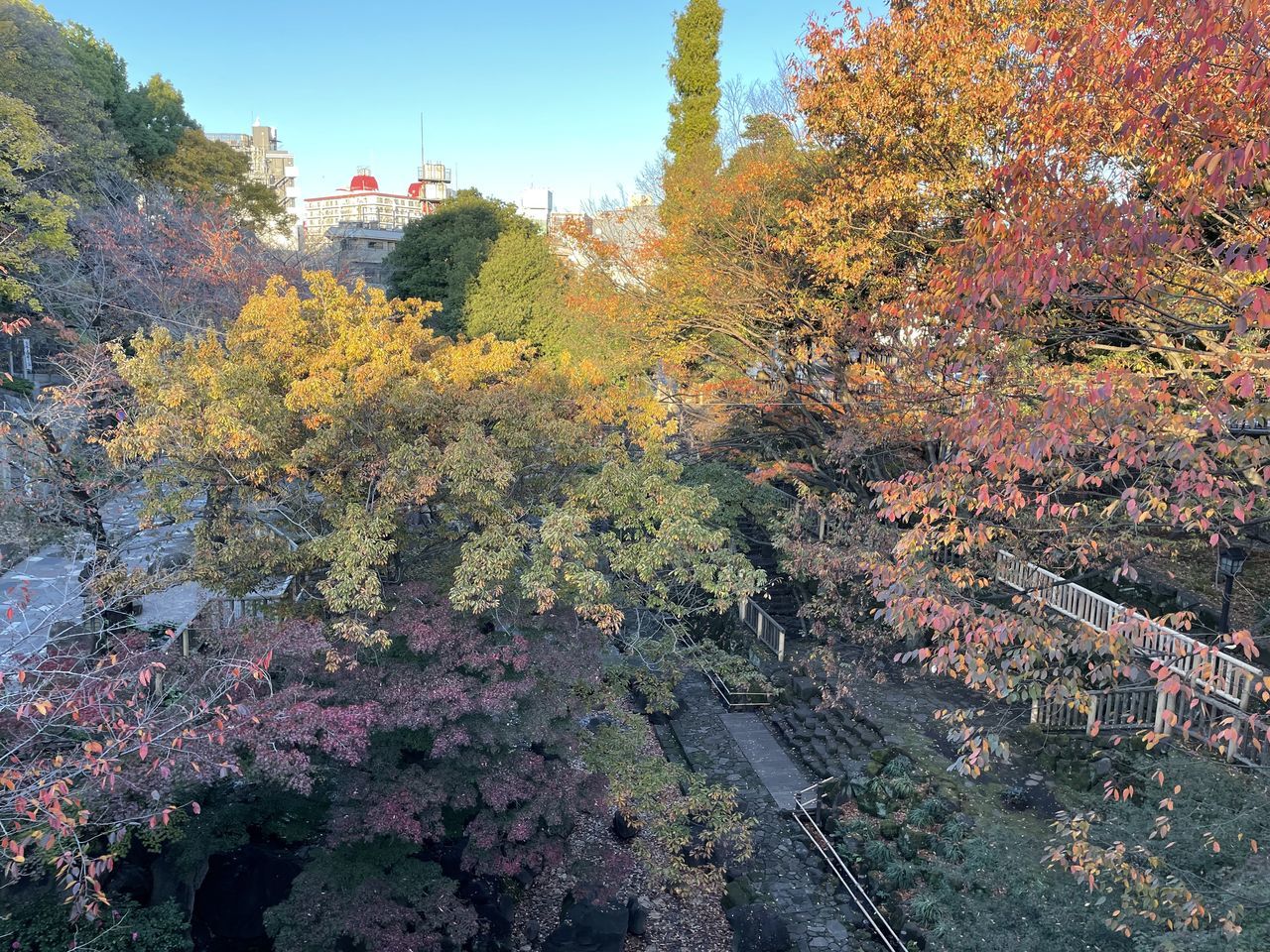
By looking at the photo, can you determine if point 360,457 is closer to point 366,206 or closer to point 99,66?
point 99,66

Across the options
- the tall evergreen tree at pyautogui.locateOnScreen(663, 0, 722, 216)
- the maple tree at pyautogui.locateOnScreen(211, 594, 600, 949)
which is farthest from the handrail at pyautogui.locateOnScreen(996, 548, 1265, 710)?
the tall evergreen tree at pyautogui.locateOnScreen(663, 0, 722, 216)

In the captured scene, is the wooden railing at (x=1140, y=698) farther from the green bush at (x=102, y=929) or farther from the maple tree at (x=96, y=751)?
the green bush at (x=102, y=929)

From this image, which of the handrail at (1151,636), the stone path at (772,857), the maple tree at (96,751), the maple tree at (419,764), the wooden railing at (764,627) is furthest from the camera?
the wooden railing at (764,627)

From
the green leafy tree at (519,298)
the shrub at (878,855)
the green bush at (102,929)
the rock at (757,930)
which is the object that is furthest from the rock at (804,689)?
the green leafy tree at (519,298)

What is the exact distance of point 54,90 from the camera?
2214 cm

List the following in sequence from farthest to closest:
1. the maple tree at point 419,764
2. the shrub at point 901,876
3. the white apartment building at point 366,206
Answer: the white apartment building at point 366,206, the shrub at point 901,876, the maple tree at point 419,764

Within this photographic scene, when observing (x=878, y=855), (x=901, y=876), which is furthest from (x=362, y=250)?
(x=901, y=876)

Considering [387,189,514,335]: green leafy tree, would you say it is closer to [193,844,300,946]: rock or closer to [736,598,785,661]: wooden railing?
[736,598,785,661]: wooden railing

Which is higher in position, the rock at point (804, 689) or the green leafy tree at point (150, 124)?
the green leafy tree at point (150, 124)

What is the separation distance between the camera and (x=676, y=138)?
26.7 m

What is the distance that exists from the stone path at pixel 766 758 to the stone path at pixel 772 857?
0.04 meters

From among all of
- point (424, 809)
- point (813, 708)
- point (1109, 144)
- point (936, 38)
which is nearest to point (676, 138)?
point (936, 38)

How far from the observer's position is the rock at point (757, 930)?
10367 mm

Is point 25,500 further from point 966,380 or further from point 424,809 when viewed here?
point 966,380
